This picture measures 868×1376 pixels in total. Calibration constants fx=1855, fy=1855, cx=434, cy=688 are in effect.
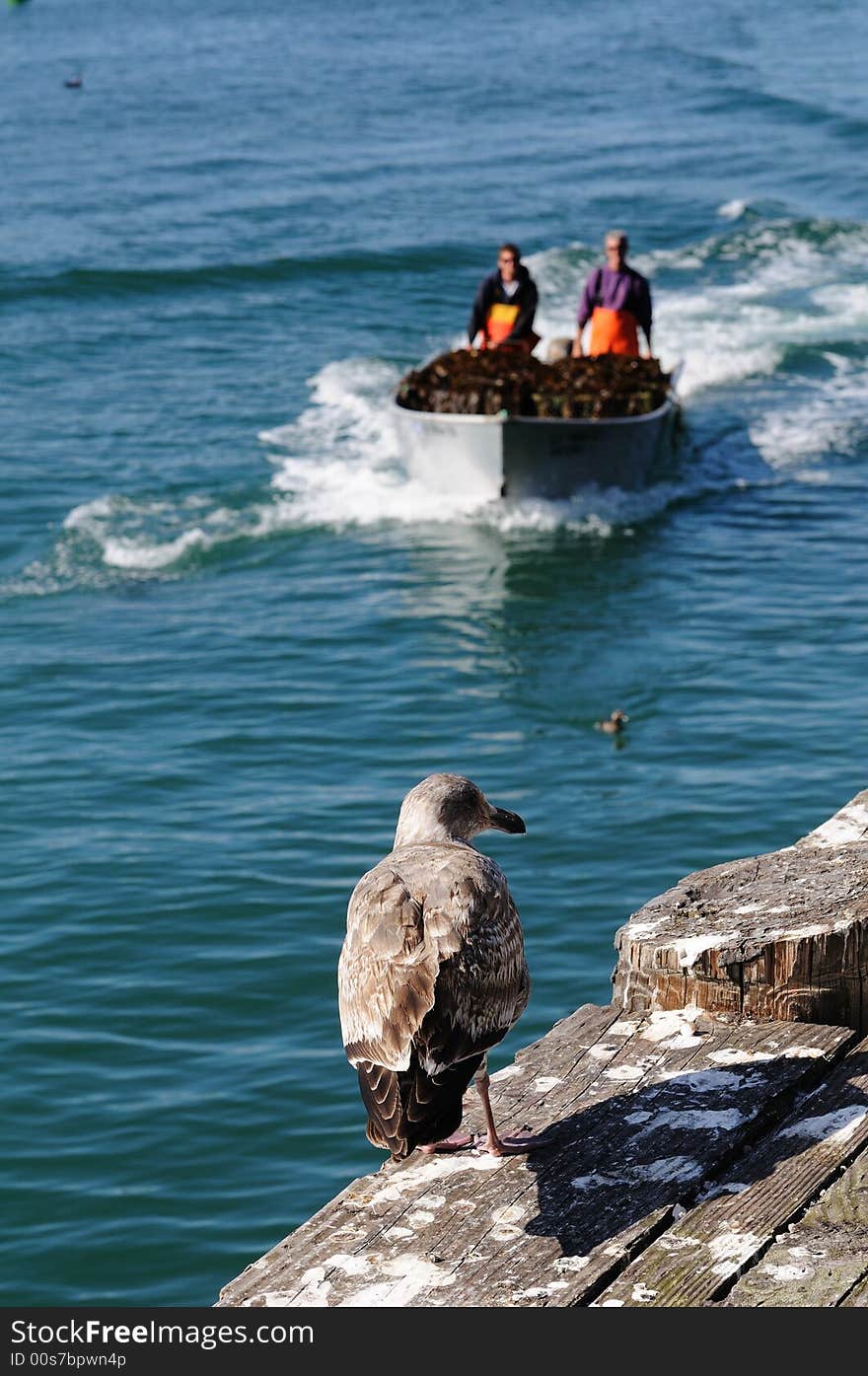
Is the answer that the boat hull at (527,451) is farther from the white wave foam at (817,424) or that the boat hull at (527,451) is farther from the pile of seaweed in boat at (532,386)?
the white wave foam at (817,424)

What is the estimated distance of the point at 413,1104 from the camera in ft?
13.4

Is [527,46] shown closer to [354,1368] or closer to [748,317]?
[748,317]

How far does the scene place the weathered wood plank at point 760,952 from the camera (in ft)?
13.8

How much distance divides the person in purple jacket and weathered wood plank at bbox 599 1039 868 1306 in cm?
1485

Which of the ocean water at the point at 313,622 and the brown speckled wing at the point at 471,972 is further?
the ocean water at the point at 313,622

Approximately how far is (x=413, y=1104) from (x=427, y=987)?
0.95 feet

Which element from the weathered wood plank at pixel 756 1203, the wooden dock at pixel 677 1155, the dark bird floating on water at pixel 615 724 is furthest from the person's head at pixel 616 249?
the weathered wood plank at pixel 756 1203

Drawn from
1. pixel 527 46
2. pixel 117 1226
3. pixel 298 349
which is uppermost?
pixel 527 46

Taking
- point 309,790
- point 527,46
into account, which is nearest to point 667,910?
point 309,790

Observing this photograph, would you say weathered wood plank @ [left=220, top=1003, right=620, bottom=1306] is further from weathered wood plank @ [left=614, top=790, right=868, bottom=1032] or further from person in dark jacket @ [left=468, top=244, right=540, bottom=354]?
person in dark jacket @ [left=468, top=244, right=540, bottom=354]

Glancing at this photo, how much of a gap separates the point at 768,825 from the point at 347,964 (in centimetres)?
780

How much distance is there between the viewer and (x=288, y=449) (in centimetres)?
2095

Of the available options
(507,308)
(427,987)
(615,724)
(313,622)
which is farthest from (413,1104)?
(507,308)

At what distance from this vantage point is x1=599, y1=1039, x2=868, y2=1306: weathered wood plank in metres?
3.26
